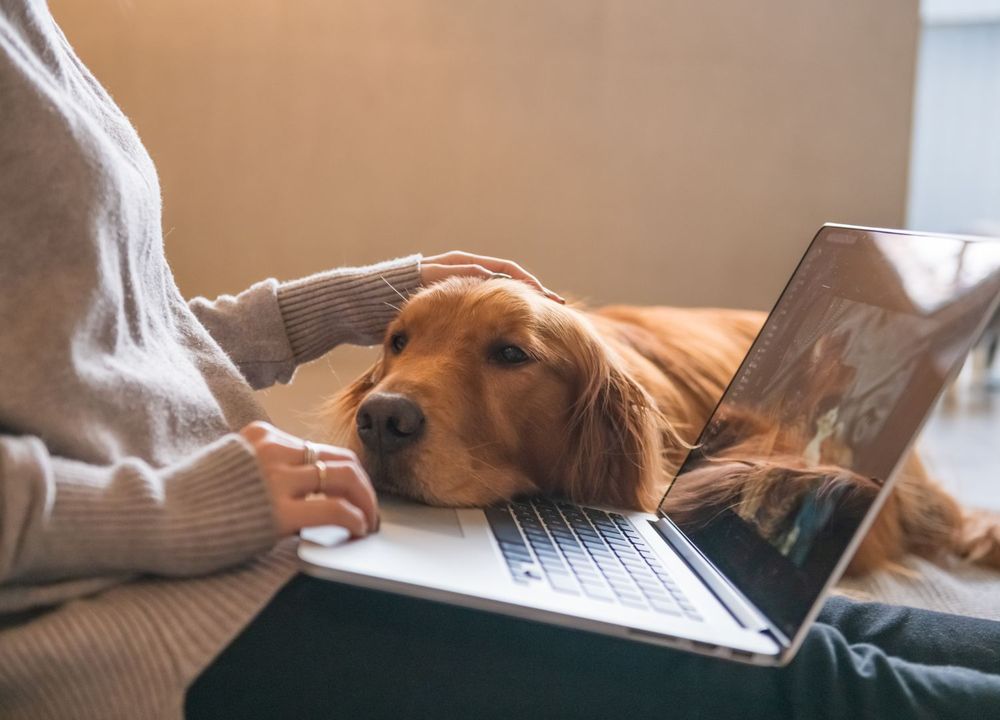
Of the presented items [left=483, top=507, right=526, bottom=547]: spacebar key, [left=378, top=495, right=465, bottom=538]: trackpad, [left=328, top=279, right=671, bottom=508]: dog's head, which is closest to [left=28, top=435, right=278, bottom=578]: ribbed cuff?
[left=378, top=495, right=465, bottom=538]: trackpad

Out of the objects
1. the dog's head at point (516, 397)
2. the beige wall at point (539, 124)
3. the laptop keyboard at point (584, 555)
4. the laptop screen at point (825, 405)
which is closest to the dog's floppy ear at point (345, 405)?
the dog's head at point (516, 397)

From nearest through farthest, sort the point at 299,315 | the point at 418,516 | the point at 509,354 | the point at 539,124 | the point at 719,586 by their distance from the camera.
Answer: the point at 719,586 → the point at 418,516 → the point at 509,354 → the point at 299,315 → the point at 539,124

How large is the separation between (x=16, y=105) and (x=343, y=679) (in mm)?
601

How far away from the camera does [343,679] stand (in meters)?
0.85

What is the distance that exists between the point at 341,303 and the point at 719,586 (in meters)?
0.80

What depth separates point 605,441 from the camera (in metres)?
1.46

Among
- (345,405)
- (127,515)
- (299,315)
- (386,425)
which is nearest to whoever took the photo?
(127,515)

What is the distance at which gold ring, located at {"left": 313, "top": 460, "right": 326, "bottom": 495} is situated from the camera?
0.85 meters

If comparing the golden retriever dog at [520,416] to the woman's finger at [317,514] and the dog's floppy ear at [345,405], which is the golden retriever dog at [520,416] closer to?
the dog's floppy ear at [345,405]

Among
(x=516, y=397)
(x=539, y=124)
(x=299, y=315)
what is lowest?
(x=516, y=397)

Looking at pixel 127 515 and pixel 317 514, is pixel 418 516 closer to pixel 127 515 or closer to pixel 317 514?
pixel 317 514

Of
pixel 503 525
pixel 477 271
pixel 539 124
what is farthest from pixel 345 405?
pixel 539 124

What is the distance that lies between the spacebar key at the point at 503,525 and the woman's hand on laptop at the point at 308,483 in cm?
21

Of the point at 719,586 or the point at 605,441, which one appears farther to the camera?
the point at 605,441
